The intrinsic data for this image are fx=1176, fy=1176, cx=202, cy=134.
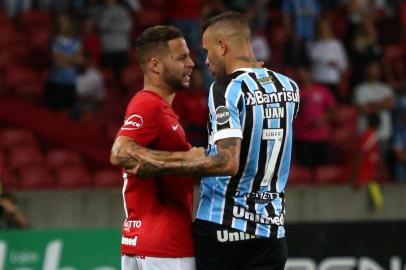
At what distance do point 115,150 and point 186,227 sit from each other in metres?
0.57

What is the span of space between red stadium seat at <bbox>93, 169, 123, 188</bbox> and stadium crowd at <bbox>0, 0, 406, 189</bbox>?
13mm

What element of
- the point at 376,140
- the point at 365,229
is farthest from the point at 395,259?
the point at 376,140

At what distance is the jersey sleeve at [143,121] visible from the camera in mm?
5770

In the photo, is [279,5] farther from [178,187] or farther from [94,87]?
[178,187]

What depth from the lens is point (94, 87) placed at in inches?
533

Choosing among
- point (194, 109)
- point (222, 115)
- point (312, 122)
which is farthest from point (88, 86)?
point (222, 115)

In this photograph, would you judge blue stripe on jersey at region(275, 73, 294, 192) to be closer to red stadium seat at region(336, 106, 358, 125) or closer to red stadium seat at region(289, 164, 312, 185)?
red stadium seat at region(289, 164, 312, 185)

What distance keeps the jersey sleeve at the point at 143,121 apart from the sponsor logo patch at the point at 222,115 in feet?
1.06

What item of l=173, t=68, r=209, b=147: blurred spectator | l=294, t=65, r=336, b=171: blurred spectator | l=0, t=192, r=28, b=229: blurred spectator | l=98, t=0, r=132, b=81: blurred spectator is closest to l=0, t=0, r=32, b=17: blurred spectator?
l=98, t=0, r=132, b=81: blurred spectator

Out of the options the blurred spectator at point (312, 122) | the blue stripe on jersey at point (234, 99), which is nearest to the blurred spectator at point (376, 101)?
the blurred spectator at point (312, 122)

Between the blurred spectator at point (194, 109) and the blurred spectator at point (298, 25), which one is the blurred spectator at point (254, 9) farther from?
the blurred spectator at point (194, 109)

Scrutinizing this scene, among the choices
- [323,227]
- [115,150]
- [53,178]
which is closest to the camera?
[115,150]

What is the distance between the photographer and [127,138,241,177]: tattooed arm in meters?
5.60

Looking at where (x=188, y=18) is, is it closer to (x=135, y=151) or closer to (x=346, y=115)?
(x=346, y=115)
